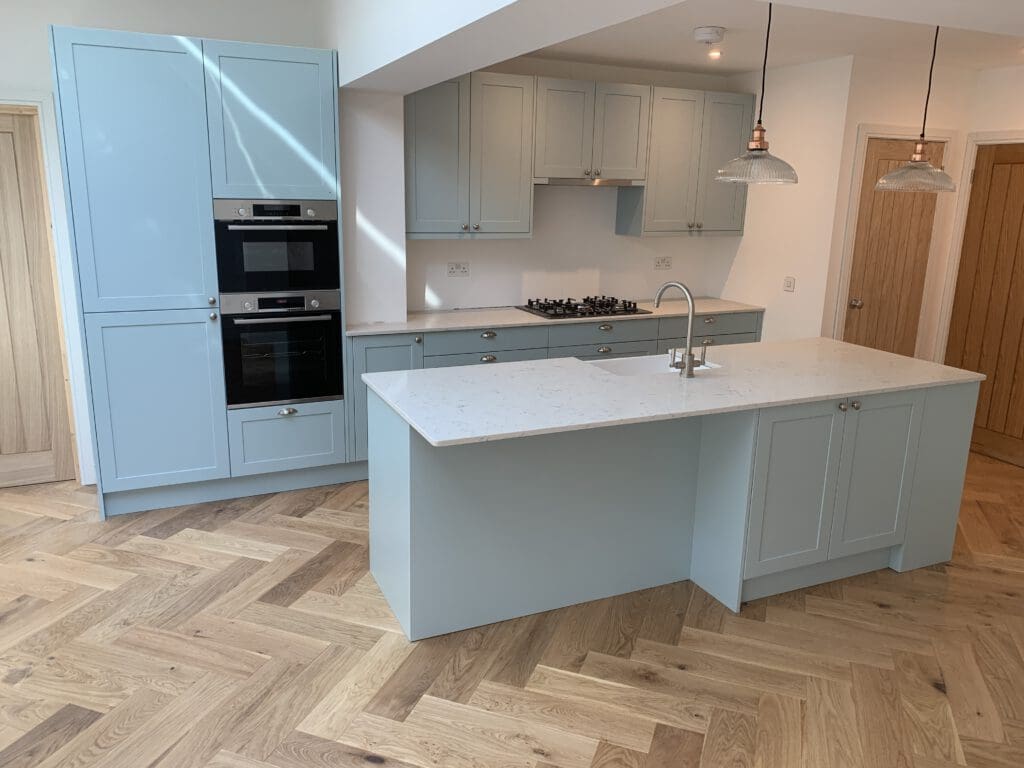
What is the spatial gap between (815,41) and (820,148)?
0.73 meters

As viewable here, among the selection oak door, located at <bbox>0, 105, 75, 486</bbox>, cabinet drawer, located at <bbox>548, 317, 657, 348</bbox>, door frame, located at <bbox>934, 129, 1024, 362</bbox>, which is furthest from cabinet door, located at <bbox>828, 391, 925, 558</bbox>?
oak door, located at <bbox>0, 105, 75, 486</bbox>

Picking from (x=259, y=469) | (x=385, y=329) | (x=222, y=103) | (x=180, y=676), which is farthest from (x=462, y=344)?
(x=180, y=676)

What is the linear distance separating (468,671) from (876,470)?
1.87m

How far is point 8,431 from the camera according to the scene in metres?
4.13

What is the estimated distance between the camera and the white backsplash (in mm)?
4902

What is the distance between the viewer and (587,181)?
482 cm

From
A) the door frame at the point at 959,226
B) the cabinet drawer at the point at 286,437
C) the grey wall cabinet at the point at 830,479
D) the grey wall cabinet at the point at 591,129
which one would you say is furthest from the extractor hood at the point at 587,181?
the grey wall cabinet at the point at 830,479

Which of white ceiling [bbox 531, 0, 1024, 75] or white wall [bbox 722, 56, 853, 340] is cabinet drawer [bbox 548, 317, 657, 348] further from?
white ceiling [bbox 531, 0, 1024, 75]

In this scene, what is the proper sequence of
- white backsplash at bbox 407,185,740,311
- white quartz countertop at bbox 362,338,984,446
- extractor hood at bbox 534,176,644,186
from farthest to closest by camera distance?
white backsplash at bbox 407,185,740,311 < extractor hood at bbox 534,176,644,186 < white quartz countertop at bbox 362,338,984,446

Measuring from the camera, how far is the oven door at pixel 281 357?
3879 mm

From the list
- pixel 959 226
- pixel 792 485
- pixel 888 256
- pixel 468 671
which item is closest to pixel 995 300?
pixel 959 226

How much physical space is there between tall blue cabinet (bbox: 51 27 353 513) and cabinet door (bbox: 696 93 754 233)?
2581mm

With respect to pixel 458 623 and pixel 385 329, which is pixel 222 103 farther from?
pixel 458 623

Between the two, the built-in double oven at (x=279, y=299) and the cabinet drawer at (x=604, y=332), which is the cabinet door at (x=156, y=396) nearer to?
the built-in double oven at (x=279, y=299)
